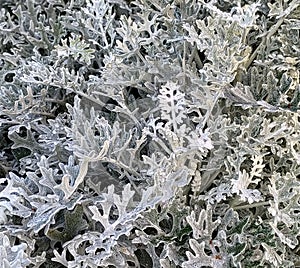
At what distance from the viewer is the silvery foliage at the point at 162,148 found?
1007 millimetres

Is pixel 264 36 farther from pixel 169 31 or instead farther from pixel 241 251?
pixel 241 251

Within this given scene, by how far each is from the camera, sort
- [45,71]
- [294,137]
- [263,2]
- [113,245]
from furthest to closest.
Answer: [263,2], [45,71], [294,137], [113,245]

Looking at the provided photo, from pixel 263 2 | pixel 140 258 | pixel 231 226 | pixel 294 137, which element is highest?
pixel 263 2

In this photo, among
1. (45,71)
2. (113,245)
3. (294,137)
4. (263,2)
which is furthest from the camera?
(263,2)

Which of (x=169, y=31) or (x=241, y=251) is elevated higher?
(x=169, y=31)

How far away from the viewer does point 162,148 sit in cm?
112

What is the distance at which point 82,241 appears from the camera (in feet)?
3.36

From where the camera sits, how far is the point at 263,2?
1290mm

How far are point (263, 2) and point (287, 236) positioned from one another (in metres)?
0.53

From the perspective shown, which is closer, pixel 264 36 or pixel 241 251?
pixel 241 251

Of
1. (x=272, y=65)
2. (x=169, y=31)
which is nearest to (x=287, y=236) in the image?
(x=272, y=65)

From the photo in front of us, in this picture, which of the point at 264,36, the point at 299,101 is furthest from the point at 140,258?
the point at 264,36

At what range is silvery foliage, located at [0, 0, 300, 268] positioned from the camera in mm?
1007

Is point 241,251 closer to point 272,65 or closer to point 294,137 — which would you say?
point 294,137
